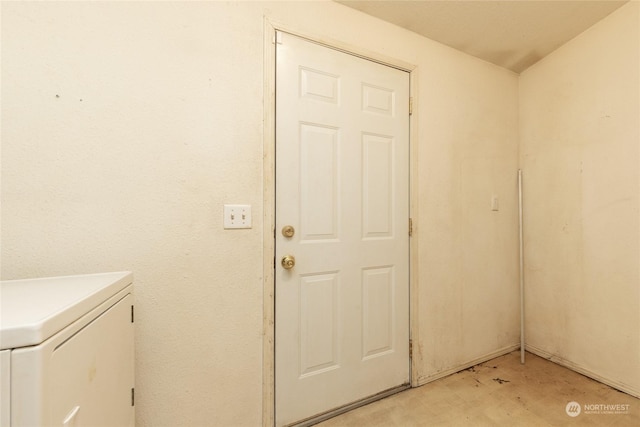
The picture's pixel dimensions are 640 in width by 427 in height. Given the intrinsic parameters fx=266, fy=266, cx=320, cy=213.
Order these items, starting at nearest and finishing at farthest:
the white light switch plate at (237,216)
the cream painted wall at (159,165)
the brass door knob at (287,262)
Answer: the cream painted wall at (159,165) < the white light switch plate at (237,216) < the brass door knob at (287,262)

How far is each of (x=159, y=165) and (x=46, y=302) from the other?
0.67 meters

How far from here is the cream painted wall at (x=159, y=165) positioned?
99 cm

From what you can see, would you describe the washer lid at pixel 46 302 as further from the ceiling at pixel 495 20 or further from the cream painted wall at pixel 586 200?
the cream painted wall at pixel 586 200

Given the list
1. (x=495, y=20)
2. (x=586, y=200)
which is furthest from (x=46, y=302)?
(x=586, y=200)

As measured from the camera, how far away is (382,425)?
140cm

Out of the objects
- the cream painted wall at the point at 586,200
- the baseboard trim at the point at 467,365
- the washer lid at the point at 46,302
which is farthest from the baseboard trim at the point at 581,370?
the washer lid at the point at 46,302

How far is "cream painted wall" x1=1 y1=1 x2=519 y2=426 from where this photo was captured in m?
0.99

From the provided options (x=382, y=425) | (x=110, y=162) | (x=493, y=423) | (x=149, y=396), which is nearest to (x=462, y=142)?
(x=493, y=423)

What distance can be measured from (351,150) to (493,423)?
65.2 inches

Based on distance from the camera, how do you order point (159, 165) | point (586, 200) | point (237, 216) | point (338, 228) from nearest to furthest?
point (159, 165)
point (237, 216)
point (338, 228)
point (586, 200)

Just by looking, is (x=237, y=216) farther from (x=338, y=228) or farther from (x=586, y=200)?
(x=586, y=200)

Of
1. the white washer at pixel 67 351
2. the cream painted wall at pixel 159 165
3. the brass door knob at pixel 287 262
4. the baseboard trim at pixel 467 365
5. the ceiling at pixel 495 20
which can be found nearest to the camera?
the white washer at pixel 67 351

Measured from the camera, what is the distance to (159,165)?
3.78 ft

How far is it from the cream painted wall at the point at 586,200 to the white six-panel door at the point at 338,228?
1223mm
